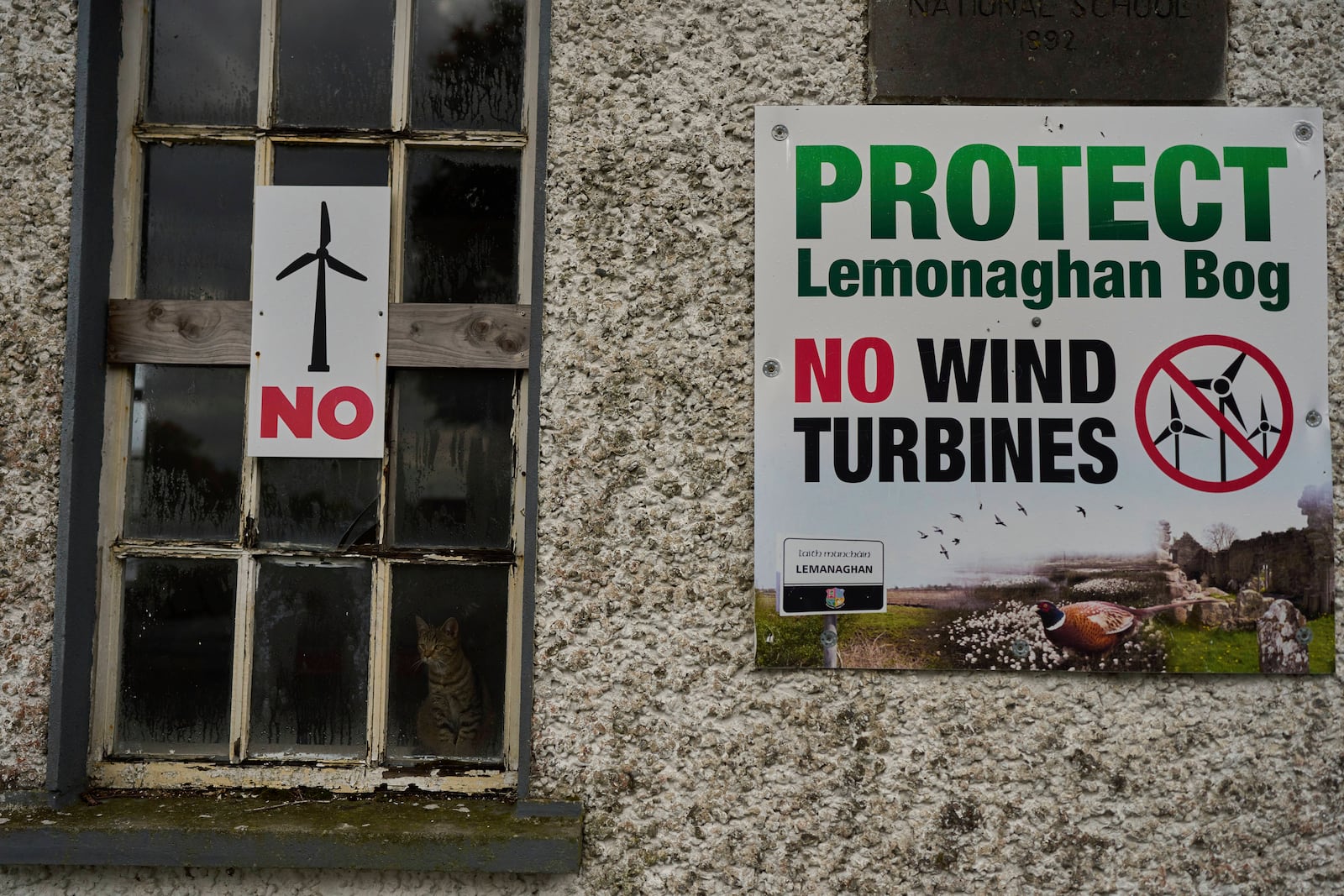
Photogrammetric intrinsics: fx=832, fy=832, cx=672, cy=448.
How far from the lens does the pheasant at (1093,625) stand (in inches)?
71.4

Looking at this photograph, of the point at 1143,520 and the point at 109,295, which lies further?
the point at 109,295

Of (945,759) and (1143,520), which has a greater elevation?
(1143,520)

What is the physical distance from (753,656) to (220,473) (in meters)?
1.35

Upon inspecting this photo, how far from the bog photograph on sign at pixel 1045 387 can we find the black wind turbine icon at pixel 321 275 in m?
1.02

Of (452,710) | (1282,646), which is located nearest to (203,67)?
(452,710)

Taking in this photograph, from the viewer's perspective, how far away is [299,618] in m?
2.00

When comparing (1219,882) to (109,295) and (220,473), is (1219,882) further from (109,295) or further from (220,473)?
(109,295)

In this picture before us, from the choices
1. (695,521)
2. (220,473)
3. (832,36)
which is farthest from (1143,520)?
(220,473)

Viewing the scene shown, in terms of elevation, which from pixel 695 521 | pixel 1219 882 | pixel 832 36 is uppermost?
pixel 832 36

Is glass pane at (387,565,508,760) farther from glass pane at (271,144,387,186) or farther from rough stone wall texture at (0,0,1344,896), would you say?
glass pane at (271,144,387,186)

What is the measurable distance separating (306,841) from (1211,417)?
2165 mm

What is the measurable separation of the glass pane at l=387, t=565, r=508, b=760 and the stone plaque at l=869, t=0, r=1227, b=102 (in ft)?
4.89

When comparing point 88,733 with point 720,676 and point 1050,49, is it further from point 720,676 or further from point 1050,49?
point 1050,49

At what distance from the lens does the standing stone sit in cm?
181
